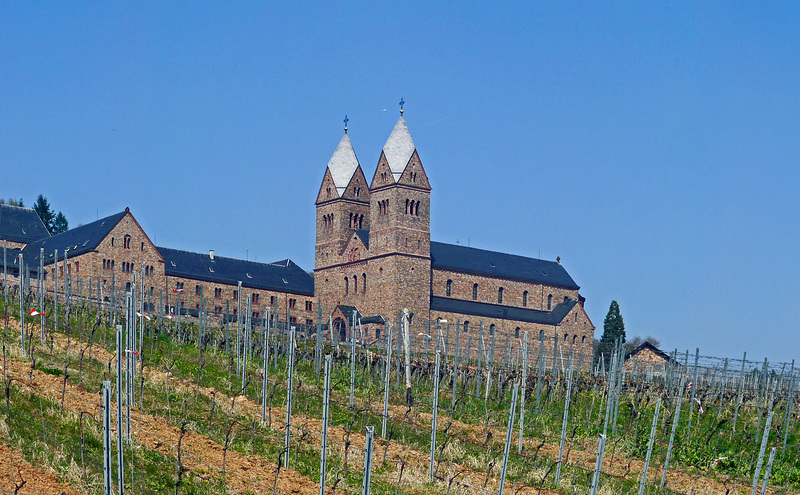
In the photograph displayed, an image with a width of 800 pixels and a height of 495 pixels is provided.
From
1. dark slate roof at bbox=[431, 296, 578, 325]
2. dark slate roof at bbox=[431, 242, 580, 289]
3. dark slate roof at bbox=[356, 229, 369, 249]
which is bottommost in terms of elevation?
dark slate roof at bbox=[431, 296, 578, 325]

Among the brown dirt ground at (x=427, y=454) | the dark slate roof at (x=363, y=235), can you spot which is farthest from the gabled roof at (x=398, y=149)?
the brown dirt ground at (x=427, y=454)

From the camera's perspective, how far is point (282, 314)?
7519cm

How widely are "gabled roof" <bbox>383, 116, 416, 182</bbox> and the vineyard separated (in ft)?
125

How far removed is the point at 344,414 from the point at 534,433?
503 cm

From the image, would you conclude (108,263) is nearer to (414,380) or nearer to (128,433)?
(414,380)

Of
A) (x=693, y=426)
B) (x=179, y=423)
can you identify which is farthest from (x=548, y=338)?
(x=179, y=423)

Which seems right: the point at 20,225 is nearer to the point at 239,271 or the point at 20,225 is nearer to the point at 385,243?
the point at 239,271

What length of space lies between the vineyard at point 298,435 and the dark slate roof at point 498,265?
40.7 m

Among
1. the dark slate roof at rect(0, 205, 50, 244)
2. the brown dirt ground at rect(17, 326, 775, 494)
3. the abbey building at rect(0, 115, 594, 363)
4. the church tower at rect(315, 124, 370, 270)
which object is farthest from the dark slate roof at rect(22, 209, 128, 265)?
the brown dirt ground at rect(17, 326, 775, 494)

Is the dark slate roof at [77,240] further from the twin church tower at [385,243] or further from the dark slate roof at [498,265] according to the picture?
the dark slate roof at [498,265]

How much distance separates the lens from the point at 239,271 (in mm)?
75688

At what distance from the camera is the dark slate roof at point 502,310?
72062 mm

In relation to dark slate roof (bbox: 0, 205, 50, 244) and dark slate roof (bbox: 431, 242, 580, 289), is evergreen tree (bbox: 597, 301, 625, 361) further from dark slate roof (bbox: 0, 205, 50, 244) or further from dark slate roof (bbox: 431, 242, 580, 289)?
dark slate roof (bbox: 0, 205, 50, 244)

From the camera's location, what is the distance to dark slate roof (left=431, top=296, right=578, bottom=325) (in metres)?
72.1
